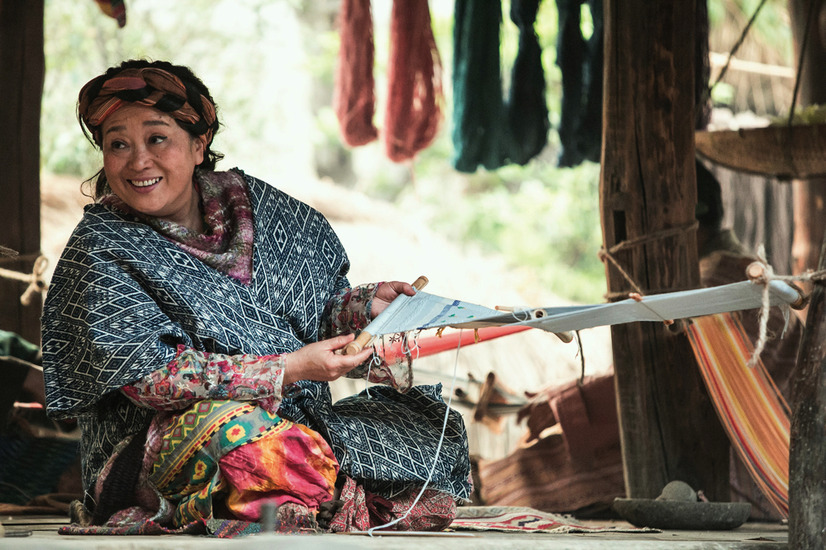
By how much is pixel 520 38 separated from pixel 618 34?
1741 mm

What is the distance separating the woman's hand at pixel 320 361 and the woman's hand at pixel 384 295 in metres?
0.45

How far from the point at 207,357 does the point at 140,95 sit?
78cm

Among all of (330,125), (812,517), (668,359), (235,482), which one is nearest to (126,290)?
(235,482)

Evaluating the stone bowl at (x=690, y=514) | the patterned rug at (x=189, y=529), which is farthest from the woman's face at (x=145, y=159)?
the stone bowl at (x=690, y=514)

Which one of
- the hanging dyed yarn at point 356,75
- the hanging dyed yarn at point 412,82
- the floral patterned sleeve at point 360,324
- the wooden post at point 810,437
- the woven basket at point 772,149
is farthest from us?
the hanging dyed yarn at point 356,75

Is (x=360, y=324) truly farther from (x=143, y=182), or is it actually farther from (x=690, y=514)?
(x=690, y=514)

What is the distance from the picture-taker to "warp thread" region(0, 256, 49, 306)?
384 cm

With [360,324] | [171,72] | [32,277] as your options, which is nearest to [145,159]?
[171,72]

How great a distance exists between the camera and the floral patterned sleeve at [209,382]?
232 cm

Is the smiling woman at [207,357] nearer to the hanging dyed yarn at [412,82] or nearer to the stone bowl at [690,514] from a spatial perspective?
the stone bowl at [690,514]

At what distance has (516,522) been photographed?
117 inches

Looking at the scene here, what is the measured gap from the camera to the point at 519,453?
4289 millimetres

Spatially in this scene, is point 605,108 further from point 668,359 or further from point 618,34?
point 668,359

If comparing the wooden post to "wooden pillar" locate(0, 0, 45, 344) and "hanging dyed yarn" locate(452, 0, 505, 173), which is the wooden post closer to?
"wooden pillar" locate(0, 0, 45, 344)
